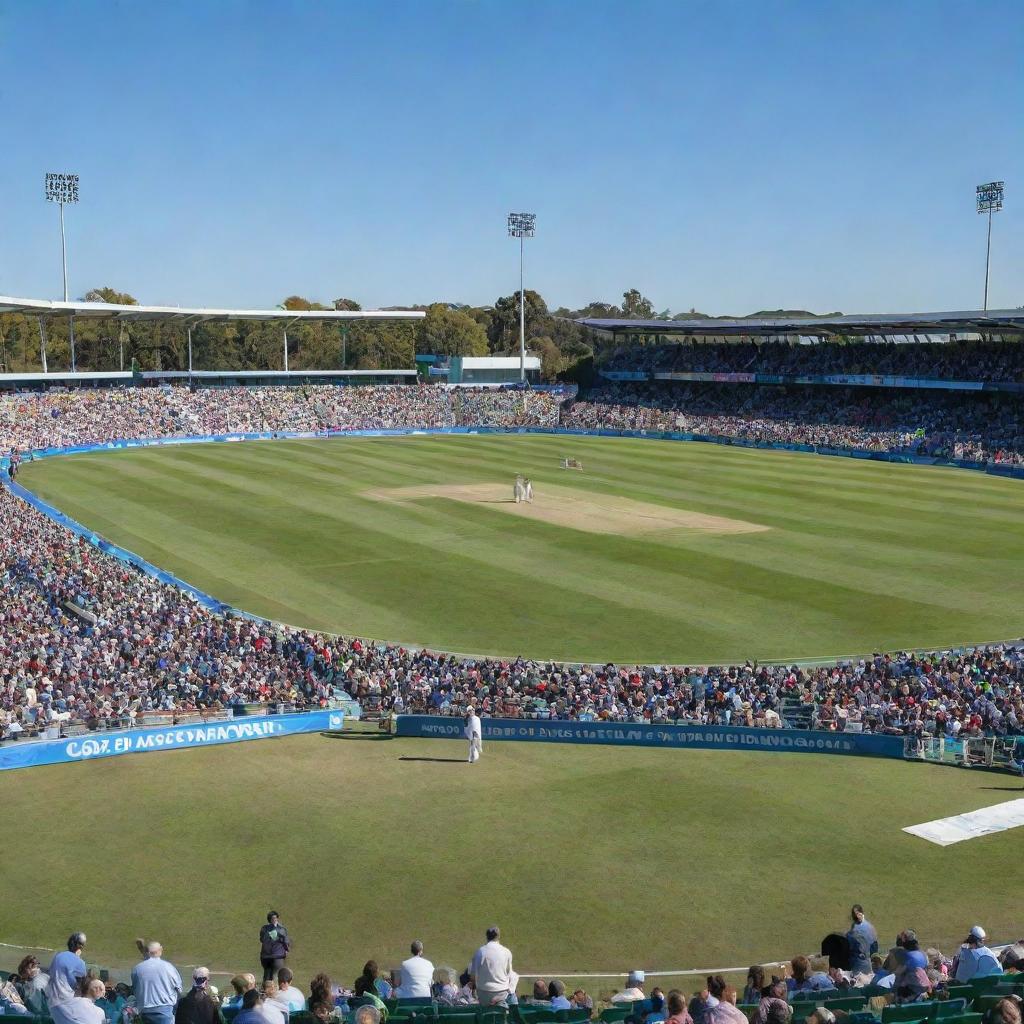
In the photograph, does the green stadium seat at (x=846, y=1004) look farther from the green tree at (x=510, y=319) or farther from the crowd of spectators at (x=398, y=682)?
the green tree at (x=510, y=319)

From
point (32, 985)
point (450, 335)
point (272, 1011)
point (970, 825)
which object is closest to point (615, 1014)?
point (272, 1011)

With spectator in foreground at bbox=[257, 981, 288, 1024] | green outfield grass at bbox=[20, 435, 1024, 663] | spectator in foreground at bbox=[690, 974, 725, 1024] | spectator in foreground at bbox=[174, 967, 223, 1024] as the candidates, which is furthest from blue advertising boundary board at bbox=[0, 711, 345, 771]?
spectator in foreground at bbox=[690, 974, 725, 1024]

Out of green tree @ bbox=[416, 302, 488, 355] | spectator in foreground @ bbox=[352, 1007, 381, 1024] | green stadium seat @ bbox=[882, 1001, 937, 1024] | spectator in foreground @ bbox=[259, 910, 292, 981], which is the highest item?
green tree @ bbox=[416, 302, 488, 355]

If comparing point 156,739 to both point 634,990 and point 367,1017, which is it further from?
point 367,1017

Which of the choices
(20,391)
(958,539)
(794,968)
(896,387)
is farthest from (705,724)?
(20,391)

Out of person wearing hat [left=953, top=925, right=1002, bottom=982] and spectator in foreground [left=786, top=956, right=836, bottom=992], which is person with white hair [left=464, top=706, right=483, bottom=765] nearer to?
spectator in foreground [left=786, top=956, right=836, bottom=992]

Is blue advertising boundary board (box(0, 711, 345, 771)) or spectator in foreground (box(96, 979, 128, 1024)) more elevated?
spectator in foreground (box(96, 979, 128, 1024))
